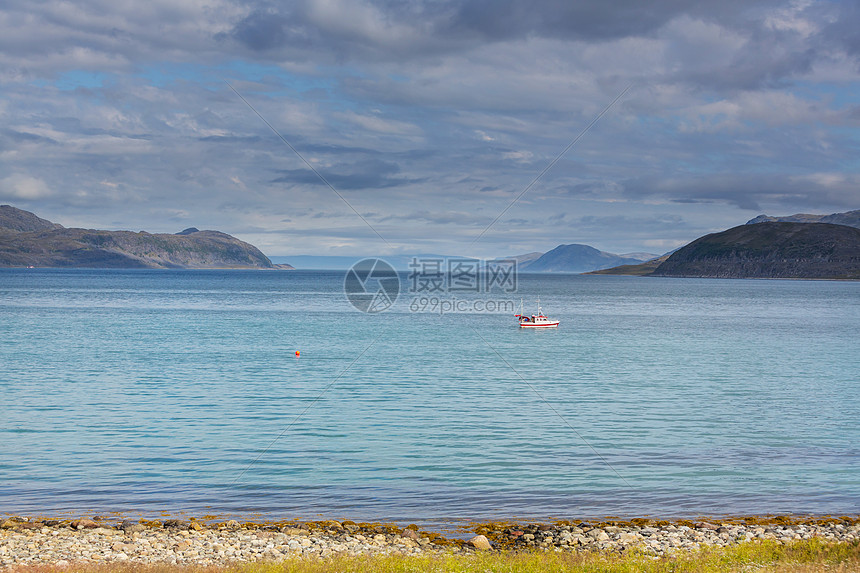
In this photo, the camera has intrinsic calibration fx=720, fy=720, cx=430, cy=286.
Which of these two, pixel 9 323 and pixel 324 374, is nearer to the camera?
pixel 324 374

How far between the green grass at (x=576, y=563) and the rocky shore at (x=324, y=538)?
948mm

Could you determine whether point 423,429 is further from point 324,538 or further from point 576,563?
point 576,563

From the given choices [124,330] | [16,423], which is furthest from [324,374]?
[124,330]

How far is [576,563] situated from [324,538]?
5.82 m

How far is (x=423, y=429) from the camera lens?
95.0 ft

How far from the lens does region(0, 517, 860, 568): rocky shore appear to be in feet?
49.0

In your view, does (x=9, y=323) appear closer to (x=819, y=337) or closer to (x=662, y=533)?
(x=662, y=533)

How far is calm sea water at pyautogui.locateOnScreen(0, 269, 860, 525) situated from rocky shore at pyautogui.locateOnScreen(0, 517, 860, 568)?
1.47m

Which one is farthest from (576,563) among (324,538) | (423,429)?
(423,429)

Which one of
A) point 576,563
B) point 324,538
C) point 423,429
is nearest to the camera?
point 576,563

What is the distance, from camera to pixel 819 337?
7500 cm

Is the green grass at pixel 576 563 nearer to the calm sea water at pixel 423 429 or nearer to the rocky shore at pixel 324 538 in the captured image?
the rocky shore at pixel 324 538

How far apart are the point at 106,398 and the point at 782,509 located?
2944 cm

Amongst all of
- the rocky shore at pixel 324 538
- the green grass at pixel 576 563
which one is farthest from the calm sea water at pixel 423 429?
the green grass at pixel 576 563
